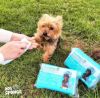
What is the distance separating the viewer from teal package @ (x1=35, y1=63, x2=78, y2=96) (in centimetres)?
343

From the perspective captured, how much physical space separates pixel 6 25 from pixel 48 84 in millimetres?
1456

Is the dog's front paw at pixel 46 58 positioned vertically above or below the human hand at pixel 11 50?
below

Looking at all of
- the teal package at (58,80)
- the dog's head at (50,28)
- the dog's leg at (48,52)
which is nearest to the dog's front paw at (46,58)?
the dog's leg at (48,52)

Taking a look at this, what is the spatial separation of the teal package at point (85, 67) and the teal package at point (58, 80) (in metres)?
0.13

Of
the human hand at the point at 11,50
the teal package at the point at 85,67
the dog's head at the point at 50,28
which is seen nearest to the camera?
the human hand at the point at 11,50

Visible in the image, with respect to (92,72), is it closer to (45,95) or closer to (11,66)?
(45,95)

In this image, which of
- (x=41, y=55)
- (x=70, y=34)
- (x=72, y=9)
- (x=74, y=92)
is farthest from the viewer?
(x=72, y=9)

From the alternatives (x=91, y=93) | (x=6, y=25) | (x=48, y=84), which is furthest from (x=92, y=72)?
(x=6, y=25)

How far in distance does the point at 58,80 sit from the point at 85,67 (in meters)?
0.34

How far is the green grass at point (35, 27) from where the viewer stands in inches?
143

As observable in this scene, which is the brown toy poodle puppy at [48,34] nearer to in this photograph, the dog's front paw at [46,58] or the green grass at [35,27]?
the dog's front paw at [46,58]

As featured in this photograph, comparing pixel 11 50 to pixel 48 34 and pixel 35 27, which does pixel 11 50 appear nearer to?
pixel 48 34

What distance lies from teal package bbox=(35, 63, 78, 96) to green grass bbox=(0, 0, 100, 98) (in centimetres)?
11

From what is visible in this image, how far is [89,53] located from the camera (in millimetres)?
4160
